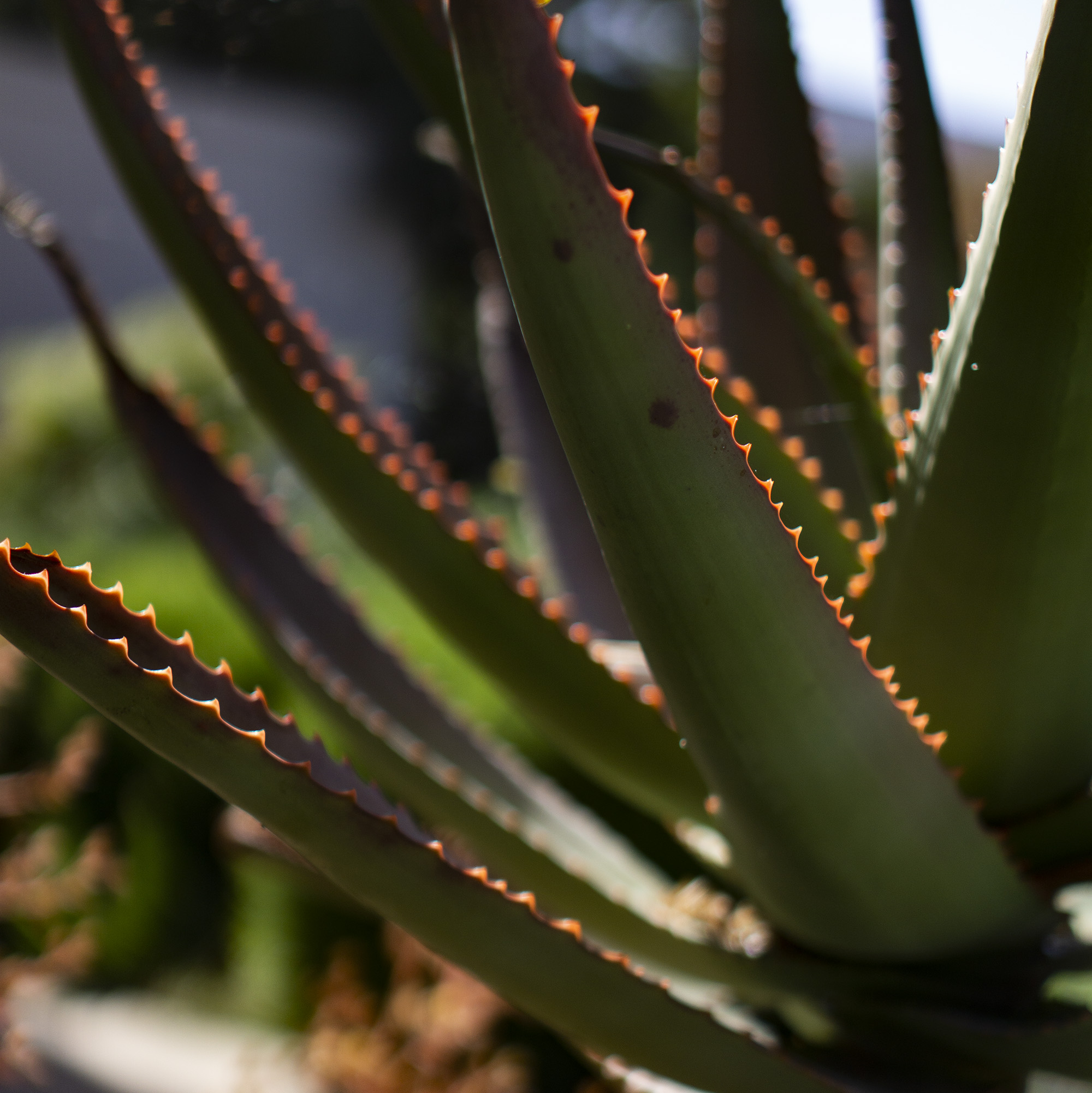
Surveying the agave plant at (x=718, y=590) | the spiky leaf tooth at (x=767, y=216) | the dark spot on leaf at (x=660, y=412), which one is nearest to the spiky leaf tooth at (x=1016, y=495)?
the agave plant at (x=718, y=590)

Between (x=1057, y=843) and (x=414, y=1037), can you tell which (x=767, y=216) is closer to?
(x=1057, y=843)

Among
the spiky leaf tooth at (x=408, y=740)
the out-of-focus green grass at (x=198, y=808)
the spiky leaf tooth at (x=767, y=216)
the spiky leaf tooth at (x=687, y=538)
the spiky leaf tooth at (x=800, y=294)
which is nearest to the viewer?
the spiky leaf tooth at (x=687, y=538)

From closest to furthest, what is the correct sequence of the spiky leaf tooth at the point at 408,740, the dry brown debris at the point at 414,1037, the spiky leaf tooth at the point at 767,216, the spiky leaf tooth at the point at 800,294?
the spiky leaf tooth at the point at 800,294 → the spiky leaf tooth at the point at 408,740 → the spiky leaf tooth at the point at 767,216 → the dry brown debris at the point at 414,1037

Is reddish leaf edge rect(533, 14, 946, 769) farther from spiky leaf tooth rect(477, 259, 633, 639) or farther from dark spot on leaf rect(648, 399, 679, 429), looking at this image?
spiky leaf tooth rect(477, 259, 633, 639)

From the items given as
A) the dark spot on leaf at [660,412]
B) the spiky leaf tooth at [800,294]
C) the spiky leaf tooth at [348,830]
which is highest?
the spiky leaf tooth at [800,294]

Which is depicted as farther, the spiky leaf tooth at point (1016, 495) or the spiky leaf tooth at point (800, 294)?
the spiky leaf tooth at point (800, 294)

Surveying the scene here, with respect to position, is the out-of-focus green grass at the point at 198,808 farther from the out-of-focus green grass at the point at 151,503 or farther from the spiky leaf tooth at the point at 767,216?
the spiky leaf tooth at the point at 767,216

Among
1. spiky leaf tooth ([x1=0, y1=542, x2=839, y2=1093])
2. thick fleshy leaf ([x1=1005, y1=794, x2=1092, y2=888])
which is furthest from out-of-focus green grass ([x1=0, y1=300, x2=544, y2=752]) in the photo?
thick fleshy leaf ([x1=1005, y1=794, x2=1092, y2=888])
